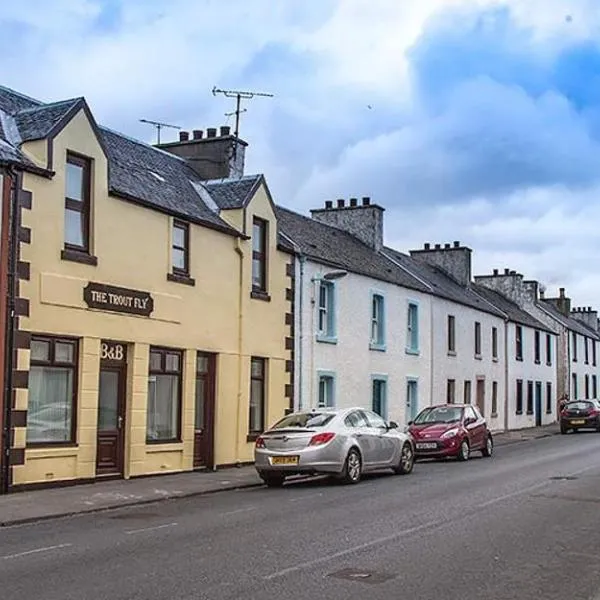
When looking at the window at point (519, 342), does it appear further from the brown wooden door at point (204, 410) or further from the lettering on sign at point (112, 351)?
the lettering on sign at point (112, 351)

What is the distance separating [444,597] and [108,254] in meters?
11.9

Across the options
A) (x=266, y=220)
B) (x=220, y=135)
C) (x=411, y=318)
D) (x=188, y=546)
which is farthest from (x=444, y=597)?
(x=411, y=318)

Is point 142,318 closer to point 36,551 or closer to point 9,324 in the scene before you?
point 9,324

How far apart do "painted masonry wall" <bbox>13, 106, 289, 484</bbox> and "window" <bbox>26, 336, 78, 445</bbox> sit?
0.64 feet

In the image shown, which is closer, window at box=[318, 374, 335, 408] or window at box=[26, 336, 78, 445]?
window at box=[26, 336, 78, 445]

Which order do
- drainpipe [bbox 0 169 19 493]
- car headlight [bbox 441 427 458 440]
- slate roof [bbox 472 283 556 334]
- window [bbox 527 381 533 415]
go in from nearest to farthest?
1. drainpipe [bbox 0 169 19 493]
2. car headlight [bbox 441 427 458 440]
3. slate roof [bbox 472 283 556 334]
4. window [bbox 527 381 533 415]

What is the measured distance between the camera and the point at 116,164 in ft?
65.3

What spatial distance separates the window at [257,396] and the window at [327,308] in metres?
3.31

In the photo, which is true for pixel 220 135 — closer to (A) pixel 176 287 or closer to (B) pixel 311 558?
(A) pixel 176 287

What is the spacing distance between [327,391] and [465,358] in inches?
498

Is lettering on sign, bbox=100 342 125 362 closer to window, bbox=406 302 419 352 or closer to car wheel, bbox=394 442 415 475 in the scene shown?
car wheel, bbox=394 442 415 475

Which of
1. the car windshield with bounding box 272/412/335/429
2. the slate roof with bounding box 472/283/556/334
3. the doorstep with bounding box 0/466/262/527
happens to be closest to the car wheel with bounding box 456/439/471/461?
the doorstep with bounding box 0/466/262/527

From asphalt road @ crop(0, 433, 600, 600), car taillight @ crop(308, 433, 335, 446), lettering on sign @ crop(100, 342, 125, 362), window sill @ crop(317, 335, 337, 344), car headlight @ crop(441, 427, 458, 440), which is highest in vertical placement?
window sill @ crop(317, 335, 337, 344)

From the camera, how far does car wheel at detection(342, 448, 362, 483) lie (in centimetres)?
1763
